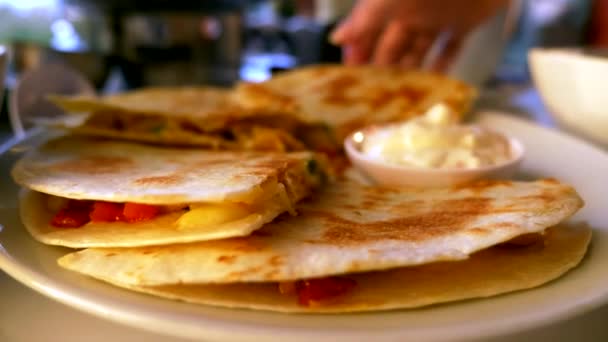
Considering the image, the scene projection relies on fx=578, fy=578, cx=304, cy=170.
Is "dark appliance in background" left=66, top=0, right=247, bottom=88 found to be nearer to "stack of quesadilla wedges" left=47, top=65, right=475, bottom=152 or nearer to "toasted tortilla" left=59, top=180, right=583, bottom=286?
"stack of quesadilla wedges" left=47, top=65, right=475, bottom=152

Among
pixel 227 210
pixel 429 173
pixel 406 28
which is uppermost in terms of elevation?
pixel 406 28

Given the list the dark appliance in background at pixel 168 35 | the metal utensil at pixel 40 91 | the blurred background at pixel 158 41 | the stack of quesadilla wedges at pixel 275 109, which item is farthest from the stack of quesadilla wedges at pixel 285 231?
the dark appliance in background at pixel 168 35

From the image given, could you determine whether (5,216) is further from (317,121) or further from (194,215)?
(317,121)

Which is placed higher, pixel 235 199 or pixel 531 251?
pixel 235 199

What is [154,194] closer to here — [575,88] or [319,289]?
[319,289]

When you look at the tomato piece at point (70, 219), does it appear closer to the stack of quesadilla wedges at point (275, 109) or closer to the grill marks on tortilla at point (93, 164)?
the grill marks on tortilla at point (93, 164)

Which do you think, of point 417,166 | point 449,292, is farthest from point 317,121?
point 449,292

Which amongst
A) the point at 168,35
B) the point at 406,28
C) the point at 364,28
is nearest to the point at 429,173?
the point at 364,28

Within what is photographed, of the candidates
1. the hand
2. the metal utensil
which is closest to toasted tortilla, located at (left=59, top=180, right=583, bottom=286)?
the metal utensil
